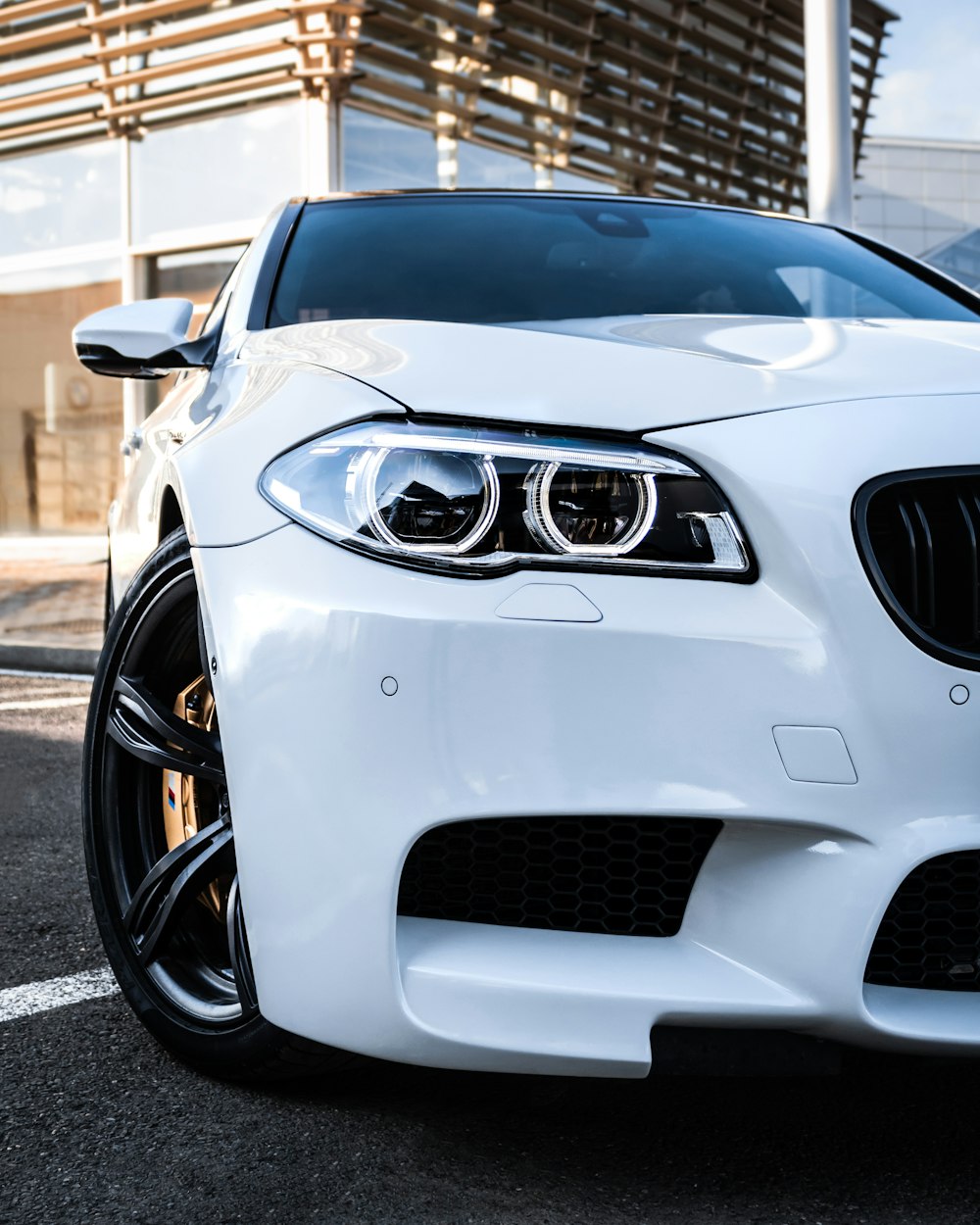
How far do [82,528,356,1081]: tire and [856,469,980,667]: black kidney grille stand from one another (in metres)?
0.91

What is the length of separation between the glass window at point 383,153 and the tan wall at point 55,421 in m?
2.78

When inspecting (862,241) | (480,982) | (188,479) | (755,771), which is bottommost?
(480,982)

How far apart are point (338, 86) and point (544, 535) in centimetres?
1117

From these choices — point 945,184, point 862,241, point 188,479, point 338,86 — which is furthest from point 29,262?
point 945,184

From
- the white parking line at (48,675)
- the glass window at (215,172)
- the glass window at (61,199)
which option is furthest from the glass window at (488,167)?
the white parking line at (48,675)

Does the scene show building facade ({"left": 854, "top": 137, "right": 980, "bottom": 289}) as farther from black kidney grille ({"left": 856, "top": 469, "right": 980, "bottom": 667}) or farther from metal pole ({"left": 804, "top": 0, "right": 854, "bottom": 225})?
black kidney grille ({"left": 856, "top": 469, "right": 980, "bottom": 667})

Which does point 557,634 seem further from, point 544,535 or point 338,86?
point 338,86

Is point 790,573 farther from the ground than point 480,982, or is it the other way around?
point 790,573

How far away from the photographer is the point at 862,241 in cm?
354

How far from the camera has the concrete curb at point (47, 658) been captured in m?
7.79

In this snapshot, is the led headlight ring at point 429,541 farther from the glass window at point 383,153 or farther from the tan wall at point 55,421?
the tan wall at point 55,421

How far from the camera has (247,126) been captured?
494 inches

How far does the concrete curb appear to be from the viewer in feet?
25.6

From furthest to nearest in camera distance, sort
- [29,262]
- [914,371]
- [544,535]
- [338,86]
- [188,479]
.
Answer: [29,262] < [338,86] < [188,479] < [914,371] < [544,535]
